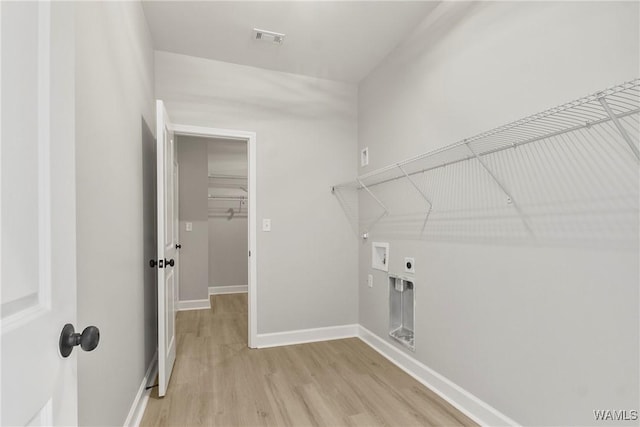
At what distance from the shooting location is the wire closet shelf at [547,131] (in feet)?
3.74

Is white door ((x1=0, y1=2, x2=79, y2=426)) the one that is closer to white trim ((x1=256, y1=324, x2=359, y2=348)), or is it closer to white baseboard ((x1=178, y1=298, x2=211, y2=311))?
white trim ((x1=256, y1=324, x2=359, y2=348))

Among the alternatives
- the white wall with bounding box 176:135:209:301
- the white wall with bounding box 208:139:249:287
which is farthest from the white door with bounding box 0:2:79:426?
the white wall with bounding box 208:139:249:287

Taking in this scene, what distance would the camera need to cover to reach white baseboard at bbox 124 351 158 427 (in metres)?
1.80

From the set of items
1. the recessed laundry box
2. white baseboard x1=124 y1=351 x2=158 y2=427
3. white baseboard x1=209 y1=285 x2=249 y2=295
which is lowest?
white baseboard x1=209 y1=285 x2=249 y2=295

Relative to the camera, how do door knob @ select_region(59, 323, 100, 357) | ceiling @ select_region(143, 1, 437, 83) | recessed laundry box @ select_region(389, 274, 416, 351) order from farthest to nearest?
recessed laundry box @ select_region(389, 274, 416, 351)
ceiling @ select_region(143, 1, 437, 83)
door knob @ select_region(59, 323, 100, 357)

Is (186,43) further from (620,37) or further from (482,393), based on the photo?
(482,393)

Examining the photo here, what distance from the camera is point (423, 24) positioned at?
96.4 inches

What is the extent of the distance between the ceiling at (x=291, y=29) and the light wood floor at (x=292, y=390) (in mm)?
2662

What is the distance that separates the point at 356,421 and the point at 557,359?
112cm

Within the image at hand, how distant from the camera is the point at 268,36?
2.60 m

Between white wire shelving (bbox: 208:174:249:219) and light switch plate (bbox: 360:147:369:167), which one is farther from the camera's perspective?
white wire shelving (bbox: 208:174:249:219)

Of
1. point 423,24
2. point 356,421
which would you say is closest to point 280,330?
point 356,421

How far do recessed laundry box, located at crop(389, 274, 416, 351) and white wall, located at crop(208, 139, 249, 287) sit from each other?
355cm

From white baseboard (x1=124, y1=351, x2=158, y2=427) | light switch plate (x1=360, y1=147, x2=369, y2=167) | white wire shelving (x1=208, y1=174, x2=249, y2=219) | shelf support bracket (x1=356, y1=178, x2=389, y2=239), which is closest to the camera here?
white baseboard (x1=124, y1=351, x2=158, y2=427)
